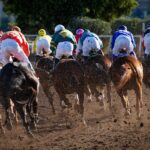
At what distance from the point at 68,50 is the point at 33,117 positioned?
292 centimetres

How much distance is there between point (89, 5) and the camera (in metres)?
32.9

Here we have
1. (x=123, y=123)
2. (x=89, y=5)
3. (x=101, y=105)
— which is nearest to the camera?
(x=123, y=123)

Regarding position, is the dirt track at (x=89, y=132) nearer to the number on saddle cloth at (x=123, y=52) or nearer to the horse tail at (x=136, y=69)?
the horse tail at (x=136, y=69)

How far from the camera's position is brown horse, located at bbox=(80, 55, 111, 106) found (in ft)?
49.2

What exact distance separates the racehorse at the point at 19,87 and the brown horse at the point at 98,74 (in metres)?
3.07

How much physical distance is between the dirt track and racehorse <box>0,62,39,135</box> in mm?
577

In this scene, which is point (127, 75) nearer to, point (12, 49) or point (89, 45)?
point (89, 45)

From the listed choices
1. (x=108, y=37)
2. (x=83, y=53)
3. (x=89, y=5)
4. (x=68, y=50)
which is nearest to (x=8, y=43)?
(x=68, y=50)

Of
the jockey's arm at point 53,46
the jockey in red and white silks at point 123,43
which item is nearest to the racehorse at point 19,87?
the jockey in red and white silks at point 123,43

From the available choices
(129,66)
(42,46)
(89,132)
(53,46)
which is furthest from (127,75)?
(42,46)

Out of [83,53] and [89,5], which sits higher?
[89,5]

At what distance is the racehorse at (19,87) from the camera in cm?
1155

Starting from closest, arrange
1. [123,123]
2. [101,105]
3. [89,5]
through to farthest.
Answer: [123,123] < [101,105] < [89,5]

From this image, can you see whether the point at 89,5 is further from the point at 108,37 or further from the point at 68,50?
the point at 68,50
